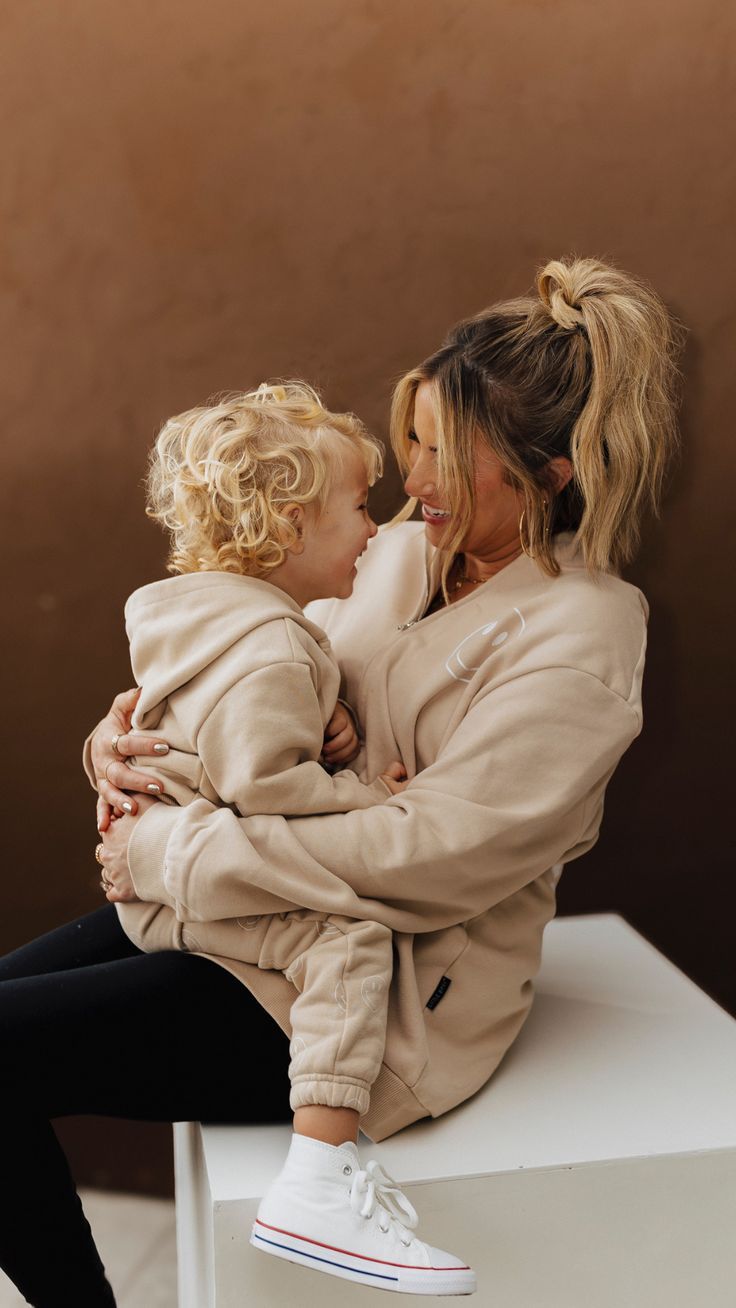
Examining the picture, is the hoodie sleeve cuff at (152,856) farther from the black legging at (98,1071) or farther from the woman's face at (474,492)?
the woman's face at (474,492)

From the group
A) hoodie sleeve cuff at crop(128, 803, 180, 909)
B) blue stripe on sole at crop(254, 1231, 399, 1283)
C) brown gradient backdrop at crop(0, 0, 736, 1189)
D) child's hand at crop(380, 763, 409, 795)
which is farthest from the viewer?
brown gradient backdrop at crop(0, 0, 736, 1189)

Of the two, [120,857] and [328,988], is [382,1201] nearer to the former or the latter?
[328,988]

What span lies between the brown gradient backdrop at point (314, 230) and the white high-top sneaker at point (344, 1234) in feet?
3.82

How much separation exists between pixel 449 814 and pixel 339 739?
24 cm

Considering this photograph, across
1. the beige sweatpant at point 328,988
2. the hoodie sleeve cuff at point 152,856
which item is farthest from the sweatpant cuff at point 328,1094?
the hoodie sleeve cuff at point 152,856

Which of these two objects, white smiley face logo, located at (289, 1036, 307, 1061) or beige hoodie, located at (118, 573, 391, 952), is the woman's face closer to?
beige hoodie, located at (118, 573, 391, 952)

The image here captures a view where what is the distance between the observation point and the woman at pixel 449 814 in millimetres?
1421

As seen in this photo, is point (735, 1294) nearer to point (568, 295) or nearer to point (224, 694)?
point (224, 694)

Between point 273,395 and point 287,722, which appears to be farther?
point 273,395

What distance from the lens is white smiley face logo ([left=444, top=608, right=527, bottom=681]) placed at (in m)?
1.60

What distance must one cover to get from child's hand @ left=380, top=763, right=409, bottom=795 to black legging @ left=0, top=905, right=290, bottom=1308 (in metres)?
0.32

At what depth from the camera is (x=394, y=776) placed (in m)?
1.63

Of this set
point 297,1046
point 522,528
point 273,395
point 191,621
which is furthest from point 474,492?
point 297,1046

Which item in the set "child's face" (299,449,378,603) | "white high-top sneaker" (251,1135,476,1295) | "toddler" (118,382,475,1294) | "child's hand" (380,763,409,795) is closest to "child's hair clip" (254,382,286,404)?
"toddler" (118,382,475,1294)
